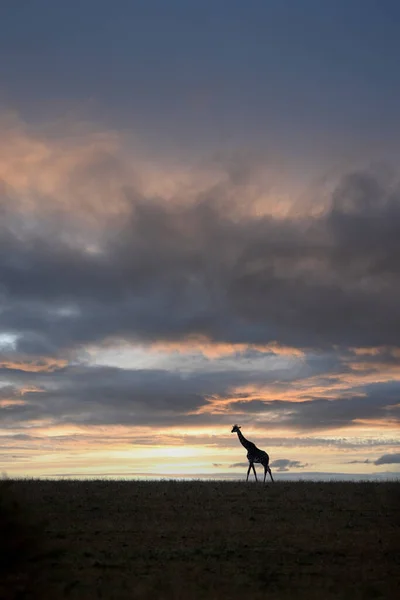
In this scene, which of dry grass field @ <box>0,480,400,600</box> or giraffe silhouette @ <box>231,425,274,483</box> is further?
giraffe silhouette @ <box>231,425,274,483</box>

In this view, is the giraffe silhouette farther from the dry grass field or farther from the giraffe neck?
the dry grass field

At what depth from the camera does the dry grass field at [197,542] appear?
2155 centimetres

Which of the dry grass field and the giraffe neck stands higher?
the giraffe neck

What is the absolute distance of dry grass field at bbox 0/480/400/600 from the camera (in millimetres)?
21547

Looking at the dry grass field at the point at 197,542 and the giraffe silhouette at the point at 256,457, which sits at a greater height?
the giraffe silhouette at the point at 256,457

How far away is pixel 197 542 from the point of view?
2681 centimetres

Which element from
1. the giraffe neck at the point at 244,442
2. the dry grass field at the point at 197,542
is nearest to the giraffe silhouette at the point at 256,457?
the giraffe neck at the point at 244,442

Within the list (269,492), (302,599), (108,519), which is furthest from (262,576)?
(269,492)

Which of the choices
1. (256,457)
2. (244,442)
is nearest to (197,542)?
(256,457)

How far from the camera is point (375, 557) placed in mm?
25656

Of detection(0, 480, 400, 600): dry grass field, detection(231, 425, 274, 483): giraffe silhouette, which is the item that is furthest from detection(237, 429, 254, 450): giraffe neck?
detection(0, 480, 400, 600): dry grass field

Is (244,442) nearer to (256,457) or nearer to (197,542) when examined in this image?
(256,457)

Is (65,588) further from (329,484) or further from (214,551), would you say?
(329,484)

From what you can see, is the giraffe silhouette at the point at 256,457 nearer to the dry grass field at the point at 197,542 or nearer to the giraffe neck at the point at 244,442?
the giraffe neck at the point at 244,442
